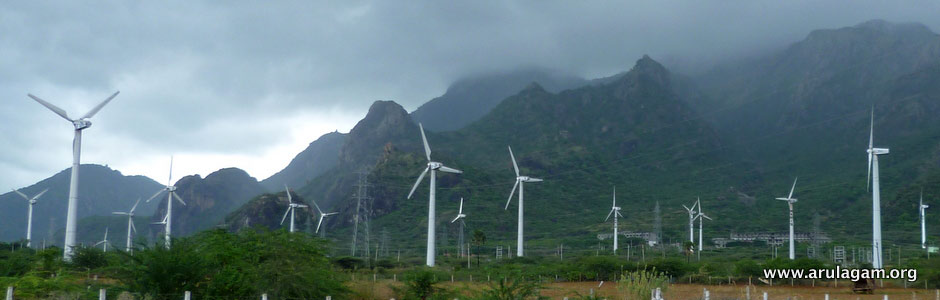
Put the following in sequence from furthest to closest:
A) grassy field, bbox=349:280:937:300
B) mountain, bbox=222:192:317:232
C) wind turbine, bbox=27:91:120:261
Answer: mountain, bbox=222:192:317:232 < wind turbine, bbox=27:91:120:261 < grassy field, bbox=349:280:937:300

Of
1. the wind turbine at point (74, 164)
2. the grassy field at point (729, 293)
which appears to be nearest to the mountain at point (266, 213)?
the wind turbine at point (74, 164)

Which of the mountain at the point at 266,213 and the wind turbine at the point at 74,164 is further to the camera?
the mountain at the point at 266,213

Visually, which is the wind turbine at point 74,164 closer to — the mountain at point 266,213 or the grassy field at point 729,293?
the grassy field at point 729,293

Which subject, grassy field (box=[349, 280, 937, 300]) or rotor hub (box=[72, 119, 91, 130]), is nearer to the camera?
grassy field (box=[349, 280, 937, 300])

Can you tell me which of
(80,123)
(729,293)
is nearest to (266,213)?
(80,123)

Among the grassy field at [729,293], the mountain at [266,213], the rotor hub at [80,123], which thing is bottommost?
the grassy field at [729,293]

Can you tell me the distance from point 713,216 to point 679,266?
339 ft

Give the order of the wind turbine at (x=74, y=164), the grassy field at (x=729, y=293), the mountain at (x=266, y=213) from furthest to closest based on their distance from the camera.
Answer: the mountain at (x=266, y=213) < the wind turbine at (x=74, y=164) < the grassy field at (x=729, y=293)

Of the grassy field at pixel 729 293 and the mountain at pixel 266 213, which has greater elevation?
the mountain at pixel 266 213

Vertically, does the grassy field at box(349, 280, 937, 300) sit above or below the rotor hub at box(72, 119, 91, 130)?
below

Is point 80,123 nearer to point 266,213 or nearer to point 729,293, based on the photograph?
point 729,293

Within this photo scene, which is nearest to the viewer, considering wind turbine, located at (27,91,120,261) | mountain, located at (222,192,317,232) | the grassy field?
the grassy field

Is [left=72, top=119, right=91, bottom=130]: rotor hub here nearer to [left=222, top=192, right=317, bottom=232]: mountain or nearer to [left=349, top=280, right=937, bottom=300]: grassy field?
[left=349, top=280, right=937, bottom=300]: grassy field

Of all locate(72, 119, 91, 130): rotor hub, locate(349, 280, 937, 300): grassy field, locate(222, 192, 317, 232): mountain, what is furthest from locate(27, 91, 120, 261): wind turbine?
locate(222, 192, 317, 232): mountain
